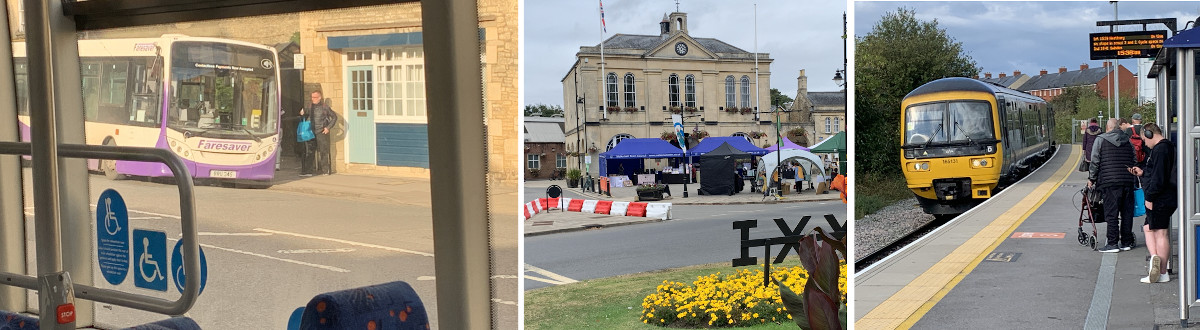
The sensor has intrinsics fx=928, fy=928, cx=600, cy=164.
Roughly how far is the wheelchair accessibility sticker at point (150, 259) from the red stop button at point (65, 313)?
0.81 m

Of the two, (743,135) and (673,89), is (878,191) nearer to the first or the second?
(743,135)

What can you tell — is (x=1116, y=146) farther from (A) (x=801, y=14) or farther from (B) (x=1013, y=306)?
(A) (x=801, y=14)

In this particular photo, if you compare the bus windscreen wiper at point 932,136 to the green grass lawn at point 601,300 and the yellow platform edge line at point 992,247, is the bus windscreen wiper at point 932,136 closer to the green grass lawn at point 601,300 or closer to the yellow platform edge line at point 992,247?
the yellow platform edge line at point 992,247

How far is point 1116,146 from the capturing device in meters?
4.94

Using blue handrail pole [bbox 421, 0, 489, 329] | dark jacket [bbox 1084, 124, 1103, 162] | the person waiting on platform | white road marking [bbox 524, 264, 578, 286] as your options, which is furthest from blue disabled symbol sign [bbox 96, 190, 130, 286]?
white road marking [bbox 524, 264, 578, 286]

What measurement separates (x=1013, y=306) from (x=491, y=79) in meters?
5.18

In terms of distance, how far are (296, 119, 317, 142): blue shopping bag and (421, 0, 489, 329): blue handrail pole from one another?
0.92 metres

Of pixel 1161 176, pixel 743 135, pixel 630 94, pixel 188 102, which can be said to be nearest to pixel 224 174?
pixel 188 102

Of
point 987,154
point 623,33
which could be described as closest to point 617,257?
point 623,33

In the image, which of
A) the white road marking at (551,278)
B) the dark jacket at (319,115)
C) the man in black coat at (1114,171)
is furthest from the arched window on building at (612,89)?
the dark jacket at (319,115)

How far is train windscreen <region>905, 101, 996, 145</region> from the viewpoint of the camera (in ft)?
29.6

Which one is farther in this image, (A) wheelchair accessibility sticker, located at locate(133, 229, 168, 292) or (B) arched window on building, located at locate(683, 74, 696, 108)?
(B) arched window on building, located at locate(683, 74, 696, 108)

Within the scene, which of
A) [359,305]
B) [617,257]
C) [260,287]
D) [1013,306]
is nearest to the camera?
[359,305]

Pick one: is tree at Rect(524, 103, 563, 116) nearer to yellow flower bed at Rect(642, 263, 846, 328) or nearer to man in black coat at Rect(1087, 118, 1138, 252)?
yellow flower bed at Rect(642, 263, 846, 328)
